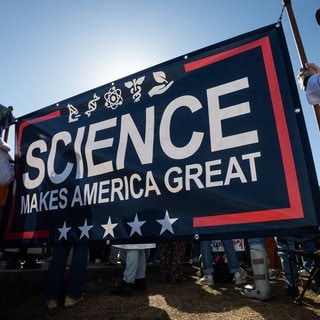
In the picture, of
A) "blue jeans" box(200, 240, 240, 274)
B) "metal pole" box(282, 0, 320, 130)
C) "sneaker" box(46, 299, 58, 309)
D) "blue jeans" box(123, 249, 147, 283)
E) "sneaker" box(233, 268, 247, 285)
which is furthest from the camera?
"blue jeans" box(200, 240, 240, 274)

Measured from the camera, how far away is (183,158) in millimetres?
2016

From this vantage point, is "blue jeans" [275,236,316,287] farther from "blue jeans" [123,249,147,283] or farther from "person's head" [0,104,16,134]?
"person's head" [0,104,16,134]

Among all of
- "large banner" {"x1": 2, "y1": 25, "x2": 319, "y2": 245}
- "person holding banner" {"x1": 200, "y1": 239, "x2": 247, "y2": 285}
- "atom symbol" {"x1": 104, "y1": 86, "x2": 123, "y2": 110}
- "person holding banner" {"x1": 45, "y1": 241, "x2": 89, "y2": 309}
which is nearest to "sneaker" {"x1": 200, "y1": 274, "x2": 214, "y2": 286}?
"person holding banner" {"x1": 200, "y1": 239, "x2": 247, "y2": 285}

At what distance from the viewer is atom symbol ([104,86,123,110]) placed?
2.50m

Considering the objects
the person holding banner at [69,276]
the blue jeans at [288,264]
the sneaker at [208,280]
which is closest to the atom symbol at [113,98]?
the person holding banner at [69,276]

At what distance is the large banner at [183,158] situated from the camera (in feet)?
5.58

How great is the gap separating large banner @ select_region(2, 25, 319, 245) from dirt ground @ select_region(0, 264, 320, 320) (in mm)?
797

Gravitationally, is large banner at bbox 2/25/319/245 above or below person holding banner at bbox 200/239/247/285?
above

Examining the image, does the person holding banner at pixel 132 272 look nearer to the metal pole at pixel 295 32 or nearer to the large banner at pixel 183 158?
the large banner at pixel 183 158

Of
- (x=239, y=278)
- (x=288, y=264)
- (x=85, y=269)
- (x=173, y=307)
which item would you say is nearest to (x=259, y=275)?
(x=288, y=264)

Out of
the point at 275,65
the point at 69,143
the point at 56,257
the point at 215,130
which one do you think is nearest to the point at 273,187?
the point at 215,130

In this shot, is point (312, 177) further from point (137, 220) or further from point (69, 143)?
point (69, 143)

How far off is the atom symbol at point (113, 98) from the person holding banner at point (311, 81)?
1.34 meters

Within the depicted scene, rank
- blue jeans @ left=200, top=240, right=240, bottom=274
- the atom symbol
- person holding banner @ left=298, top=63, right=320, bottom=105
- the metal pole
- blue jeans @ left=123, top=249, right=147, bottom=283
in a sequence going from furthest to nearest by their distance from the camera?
blue jeans @ left=200, top=240, right=240, bottom=274
blue jeans @ left=123, top=249, right=147, bottom=283
the atom symbol
the metal pole
person holding banner @ left=298, top=63, right=320, bottom=105
